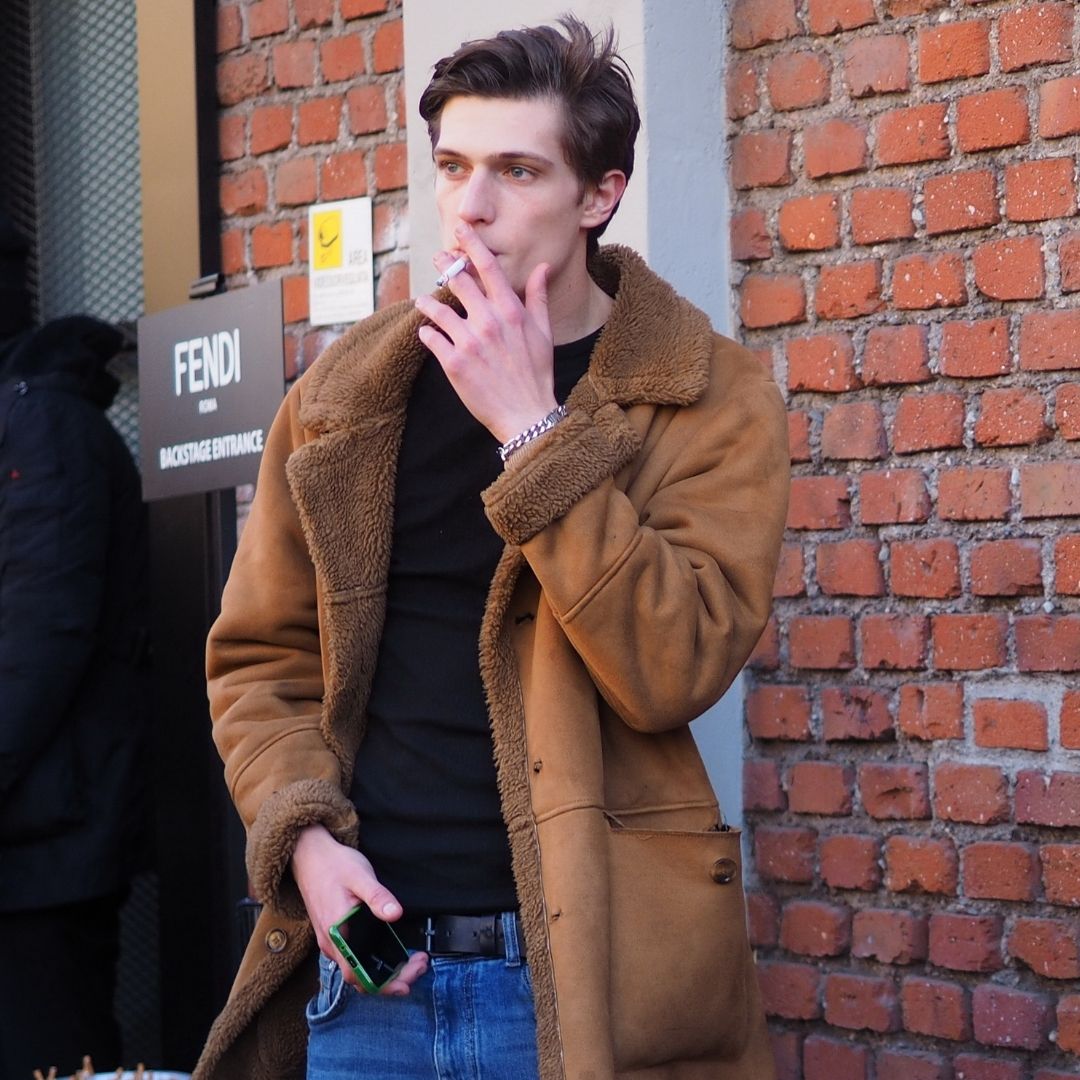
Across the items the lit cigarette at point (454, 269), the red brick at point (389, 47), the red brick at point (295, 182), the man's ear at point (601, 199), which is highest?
the red brick at point (389, 47)

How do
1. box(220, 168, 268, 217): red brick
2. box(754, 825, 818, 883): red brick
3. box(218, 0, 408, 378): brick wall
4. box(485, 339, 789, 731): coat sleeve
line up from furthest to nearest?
box(220, 168, 268, 217): red brick < box(218, 0, 408, 378): brick wall < box(754, 825, 818, 883): red brick < box(485, 339, 789, 731): coat sleeve

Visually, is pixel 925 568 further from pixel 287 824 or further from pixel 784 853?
pixel 287 824

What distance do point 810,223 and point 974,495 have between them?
1.94ft

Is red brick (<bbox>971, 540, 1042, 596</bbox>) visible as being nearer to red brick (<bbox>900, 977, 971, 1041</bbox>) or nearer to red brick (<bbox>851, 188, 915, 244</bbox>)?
red brick (<bbox>851, 188, 915, 244</bbox>)

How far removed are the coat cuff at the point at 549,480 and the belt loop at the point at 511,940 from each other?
0.44m

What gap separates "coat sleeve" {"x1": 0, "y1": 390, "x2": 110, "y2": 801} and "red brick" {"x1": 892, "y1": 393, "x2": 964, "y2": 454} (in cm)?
179

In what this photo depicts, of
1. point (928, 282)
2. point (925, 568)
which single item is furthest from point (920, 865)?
point (928, 282)

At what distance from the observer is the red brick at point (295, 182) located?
3.86 meters

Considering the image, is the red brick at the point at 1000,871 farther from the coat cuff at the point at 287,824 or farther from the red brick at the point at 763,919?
the coat cuff at the point at 287,824

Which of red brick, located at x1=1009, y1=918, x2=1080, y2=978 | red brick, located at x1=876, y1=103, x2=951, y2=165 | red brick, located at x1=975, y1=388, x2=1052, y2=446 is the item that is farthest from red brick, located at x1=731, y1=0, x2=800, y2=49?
red brick, located at x1=1009, y1=918, x2=1080, y2=978

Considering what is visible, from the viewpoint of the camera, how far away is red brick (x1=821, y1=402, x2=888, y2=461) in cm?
295

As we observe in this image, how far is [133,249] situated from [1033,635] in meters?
2.98

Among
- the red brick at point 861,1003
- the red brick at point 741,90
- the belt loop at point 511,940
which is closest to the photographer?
the belt loop at point 511,940

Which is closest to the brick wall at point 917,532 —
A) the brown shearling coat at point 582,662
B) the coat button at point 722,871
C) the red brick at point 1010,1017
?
the red brick at point 1010,1017
